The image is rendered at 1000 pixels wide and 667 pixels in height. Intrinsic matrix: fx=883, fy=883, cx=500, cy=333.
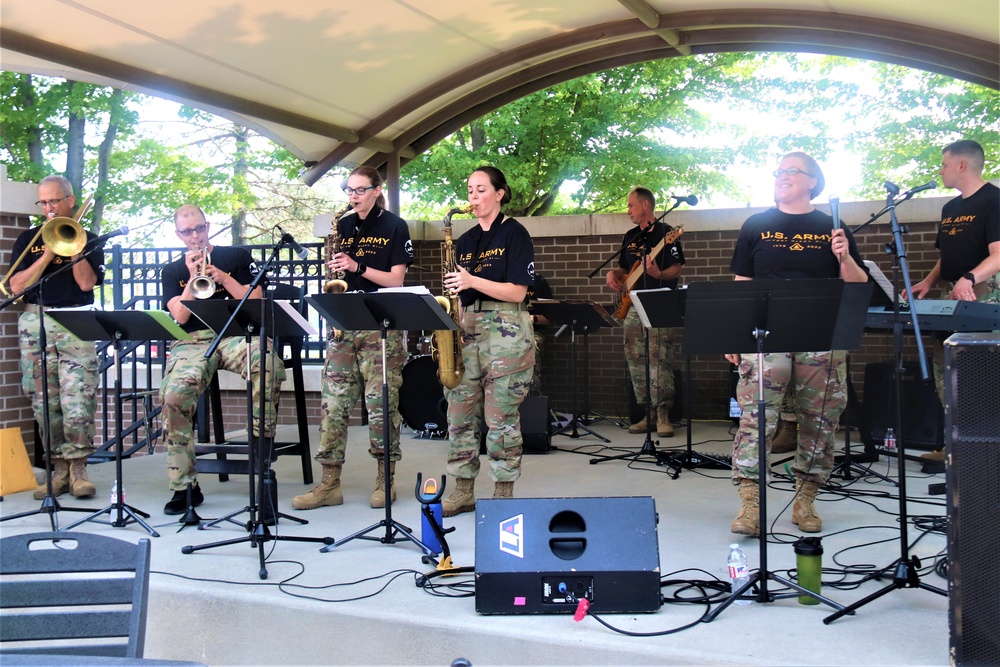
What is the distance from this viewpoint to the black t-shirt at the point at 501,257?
5.67 meters

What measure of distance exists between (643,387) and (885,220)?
3.16 meters

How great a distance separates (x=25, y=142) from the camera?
19.3 meters

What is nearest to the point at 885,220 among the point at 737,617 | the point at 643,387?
the point at 643,387

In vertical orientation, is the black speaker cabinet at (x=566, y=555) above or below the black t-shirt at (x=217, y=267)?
below

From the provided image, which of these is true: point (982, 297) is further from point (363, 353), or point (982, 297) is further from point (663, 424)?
point (363, 353)

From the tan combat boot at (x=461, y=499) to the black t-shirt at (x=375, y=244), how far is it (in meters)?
1.52

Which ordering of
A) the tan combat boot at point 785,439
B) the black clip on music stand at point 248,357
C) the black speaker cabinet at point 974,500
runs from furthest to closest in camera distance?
1. the tan combat boot at point 785,439
2. the black clip on music stand at point 248,357
3. the black speaker cabinet at point 974,500

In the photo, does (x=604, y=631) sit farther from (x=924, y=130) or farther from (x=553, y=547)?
(x=924, y=130)

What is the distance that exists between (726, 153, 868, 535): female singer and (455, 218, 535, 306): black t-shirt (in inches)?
55.6

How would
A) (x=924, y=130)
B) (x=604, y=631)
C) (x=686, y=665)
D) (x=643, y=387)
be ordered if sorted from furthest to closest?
(x=924, y=130), (x=643, y=387), (x=604, y=631), (x=686, y=665)

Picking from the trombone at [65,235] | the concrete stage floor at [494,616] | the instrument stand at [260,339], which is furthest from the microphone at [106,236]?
the concrete stage floor at [494,616]

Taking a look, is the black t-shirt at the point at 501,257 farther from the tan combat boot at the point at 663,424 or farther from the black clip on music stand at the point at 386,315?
the tan combat boot at the point at 663,424

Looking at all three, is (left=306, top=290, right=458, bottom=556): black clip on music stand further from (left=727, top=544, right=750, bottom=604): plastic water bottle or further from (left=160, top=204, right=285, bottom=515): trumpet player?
(left=727, top=544, right=750, bottom=604): plastic water bottle

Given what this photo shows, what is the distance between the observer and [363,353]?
246 inches
